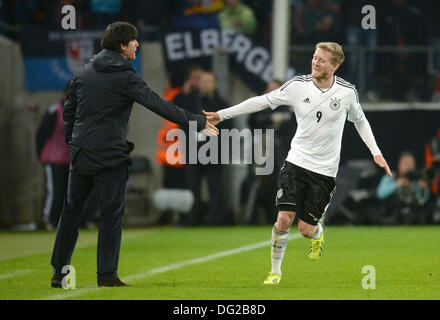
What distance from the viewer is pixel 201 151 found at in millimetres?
16953

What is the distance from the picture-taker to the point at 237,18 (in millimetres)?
18781

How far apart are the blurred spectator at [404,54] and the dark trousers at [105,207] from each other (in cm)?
1052

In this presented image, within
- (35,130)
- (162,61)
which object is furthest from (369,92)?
(35,130)

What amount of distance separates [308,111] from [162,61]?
31.2ft

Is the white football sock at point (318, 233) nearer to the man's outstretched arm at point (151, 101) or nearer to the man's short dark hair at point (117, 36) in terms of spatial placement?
the man's outstretched arm at point (151, 101)

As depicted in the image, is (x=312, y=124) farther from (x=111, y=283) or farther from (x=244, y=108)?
(x=111, y=283)

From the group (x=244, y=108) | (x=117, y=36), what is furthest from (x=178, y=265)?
(x=117, y=36)

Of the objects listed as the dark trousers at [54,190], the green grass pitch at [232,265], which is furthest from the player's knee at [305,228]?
the dark trousers at [54,190]

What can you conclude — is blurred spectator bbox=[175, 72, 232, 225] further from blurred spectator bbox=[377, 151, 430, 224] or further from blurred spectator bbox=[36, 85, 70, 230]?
blurred spectator bbox=[377, 151, 430, 224]

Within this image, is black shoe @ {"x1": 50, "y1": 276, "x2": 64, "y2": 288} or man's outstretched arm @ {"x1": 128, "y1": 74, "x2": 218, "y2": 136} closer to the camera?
man's outstretched arm @ {"x1": 128, "y1": 74, "x2": 218, "y2": 136}

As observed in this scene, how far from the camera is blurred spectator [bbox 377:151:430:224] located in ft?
56.1

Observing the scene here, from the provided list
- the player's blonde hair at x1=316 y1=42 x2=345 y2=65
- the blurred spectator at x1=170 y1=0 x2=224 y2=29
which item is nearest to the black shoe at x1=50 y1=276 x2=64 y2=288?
the player's blonde hair at x1=316 y1=42 x2=345 y2=65

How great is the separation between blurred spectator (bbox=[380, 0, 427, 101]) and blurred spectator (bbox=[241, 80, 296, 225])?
6.64 feet

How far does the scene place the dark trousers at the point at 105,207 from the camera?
8633 mm
